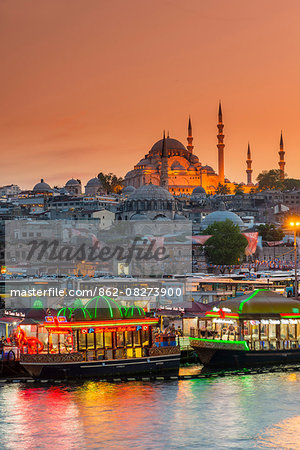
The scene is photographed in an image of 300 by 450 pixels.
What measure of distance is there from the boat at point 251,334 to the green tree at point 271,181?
12315 cm

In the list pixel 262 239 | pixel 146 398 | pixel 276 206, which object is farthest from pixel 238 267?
pixel 276 206

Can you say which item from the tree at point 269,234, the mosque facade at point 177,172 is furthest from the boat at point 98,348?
the mosque facade at point 177,172

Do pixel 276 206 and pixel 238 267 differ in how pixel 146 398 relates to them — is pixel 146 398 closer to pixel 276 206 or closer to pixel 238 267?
pixel 238 267

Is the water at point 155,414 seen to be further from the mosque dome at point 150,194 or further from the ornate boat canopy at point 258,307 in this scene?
the mosque dome at point 150,194

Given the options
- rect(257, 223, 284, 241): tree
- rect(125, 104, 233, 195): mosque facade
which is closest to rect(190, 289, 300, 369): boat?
rect(257, 223, 284, 241): tree

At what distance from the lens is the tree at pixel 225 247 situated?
7119 centimetres

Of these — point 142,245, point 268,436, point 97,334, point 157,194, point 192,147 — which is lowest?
point 268,436

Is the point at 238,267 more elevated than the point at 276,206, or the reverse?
the point at 276,206

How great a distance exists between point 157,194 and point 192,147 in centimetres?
6874

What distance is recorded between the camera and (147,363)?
917 inches

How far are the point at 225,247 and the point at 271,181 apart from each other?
80041 millimetres

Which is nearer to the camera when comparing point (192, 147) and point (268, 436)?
point (268, 436)

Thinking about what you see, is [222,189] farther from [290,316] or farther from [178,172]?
[290,316]

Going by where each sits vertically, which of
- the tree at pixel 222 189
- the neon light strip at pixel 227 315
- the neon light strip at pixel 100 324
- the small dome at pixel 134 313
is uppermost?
the tree at pixel 222 189
